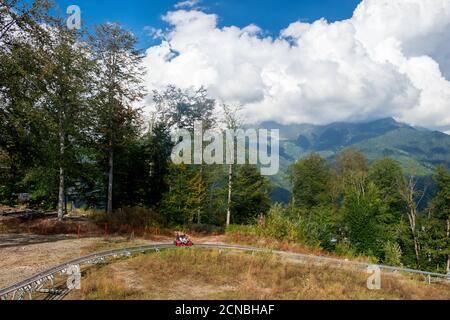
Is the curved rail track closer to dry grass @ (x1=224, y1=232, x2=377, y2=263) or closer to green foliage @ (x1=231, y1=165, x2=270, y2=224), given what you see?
dry grass @ (x1=224, y1=232, x2=377, y2=263)

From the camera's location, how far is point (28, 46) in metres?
19.0

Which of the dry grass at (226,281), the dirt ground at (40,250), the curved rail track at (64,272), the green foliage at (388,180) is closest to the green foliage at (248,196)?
the dirt ground at (40,250)

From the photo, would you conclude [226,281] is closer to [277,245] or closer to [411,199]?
[277,245]

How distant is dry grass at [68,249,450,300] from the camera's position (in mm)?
13344

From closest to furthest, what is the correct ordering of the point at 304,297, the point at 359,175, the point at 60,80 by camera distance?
the point at 304,297, the point at 60,80, the point at 359,175

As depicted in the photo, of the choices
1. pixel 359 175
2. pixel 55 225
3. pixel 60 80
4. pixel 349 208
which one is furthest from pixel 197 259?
pixel 359 175

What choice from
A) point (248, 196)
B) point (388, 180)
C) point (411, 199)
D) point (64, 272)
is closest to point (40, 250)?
point (64, 272)

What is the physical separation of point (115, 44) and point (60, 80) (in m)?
6.64

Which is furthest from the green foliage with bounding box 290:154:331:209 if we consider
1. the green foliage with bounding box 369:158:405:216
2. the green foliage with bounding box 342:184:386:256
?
the green foliage with bounding box 342:184:386:256

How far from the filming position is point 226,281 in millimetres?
15852

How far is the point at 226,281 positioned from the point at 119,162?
2264cm

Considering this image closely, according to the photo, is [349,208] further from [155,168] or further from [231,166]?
[155,168]

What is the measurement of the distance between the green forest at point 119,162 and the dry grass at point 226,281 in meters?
9.99

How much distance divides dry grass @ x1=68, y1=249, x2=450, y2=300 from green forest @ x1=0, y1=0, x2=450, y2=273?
32.8 ft
